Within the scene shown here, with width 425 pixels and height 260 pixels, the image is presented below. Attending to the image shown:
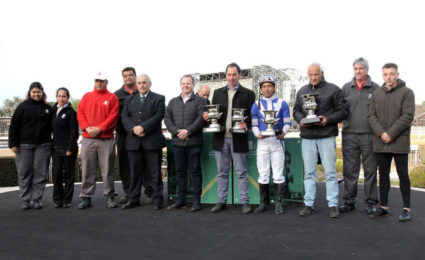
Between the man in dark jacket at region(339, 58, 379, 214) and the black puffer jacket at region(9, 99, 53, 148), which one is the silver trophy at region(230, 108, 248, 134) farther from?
the black puffer jacket at region(9, 99, 53, 148)

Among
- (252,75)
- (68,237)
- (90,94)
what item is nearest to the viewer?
(68,237)

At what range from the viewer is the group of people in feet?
15.8

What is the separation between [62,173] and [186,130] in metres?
2.12

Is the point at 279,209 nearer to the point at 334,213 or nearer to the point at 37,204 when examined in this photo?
the point at 334,213

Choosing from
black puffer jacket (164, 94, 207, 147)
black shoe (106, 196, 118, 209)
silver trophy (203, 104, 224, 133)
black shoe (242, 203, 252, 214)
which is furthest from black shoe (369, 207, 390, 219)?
black shoe (106, 196, 118, 209)

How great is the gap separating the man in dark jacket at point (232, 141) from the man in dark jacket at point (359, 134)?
52.7 inches

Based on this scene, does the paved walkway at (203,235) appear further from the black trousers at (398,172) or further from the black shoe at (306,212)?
the black trousers at (398,172)

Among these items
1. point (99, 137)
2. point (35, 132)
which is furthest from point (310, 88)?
point (35, 132)

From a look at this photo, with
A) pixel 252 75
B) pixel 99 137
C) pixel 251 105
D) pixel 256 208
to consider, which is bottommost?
pixel 256 208

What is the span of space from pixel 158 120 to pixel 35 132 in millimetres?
1891

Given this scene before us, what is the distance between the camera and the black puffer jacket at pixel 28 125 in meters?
5.80

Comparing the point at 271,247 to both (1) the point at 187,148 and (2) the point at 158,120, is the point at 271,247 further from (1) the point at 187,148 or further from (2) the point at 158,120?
(2) the point at 158,120

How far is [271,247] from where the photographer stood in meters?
3.74

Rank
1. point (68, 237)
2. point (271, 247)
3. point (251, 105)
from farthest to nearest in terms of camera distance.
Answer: point (251, 105), point (68, 237), point (271, 247)
